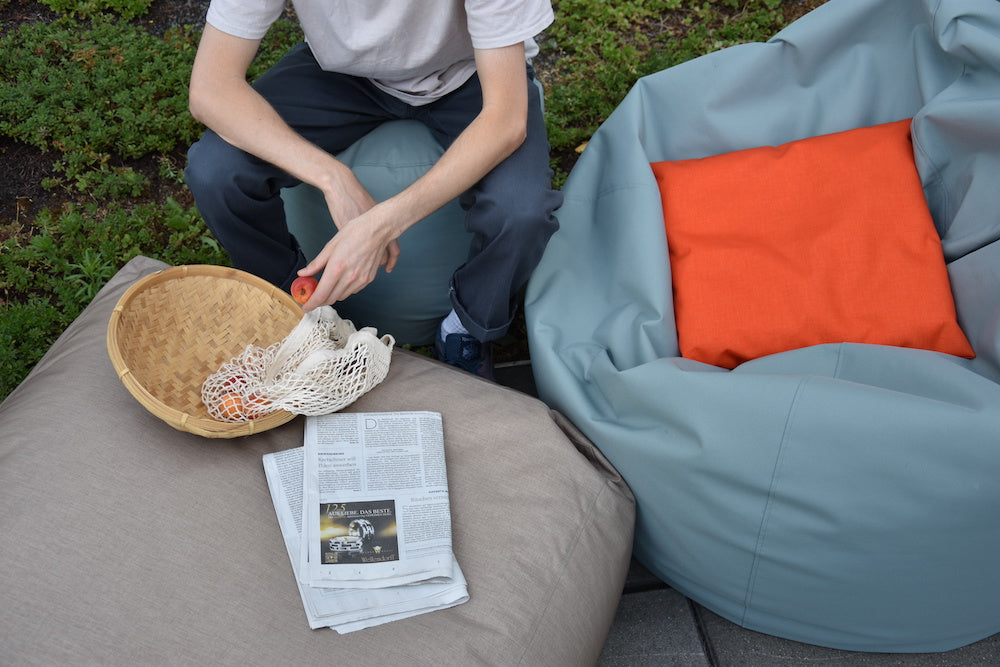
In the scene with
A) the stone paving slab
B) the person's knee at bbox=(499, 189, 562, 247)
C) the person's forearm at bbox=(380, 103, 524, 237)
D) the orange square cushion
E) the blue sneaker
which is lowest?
Result: the stone paving slab

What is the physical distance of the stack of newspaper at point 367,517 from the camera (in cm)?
117

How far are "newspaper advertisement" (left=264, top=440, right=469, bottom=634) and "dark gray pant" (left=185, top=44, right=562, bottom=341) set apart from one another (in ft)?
1.90

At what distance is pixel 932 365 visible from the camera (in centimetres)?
129

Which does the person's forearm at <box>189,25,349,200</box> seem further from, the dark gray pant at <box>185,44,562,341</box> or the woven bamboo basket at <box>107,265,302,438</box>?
the woven bamboo basket at <box>107,265,302,438</box>

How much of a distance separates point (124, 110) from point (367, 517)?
5.31ft

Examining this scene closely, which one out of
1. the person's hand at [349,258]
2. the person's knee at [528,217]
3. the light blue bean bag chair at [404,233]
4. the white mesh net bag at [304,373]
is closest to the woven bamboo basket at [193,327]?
the white mesh net bag at [304,373]

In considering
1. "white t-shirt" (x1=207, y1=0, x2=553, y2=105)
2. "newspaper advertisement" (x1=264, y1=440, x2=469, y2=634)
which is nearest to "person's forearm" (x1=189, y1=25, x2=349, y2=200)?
"white t-shirt" (x1=207, y1=0, x2=553, y2=105)

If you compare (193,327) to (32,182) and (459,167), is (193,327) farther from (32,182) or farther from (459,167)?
(32,182)

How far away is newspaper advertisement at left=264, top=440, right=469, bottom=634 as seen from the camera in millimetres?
1136

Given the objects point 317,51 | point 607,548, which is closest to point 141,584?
point 607,548

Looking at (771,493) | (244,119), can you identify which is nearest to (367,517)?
(771,493)

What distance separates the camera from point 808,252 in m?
1.50

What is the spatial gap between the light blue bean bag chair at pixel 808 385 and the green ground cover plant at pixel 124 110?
0.50m

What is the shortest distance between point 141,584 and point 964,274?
5.07 feet
